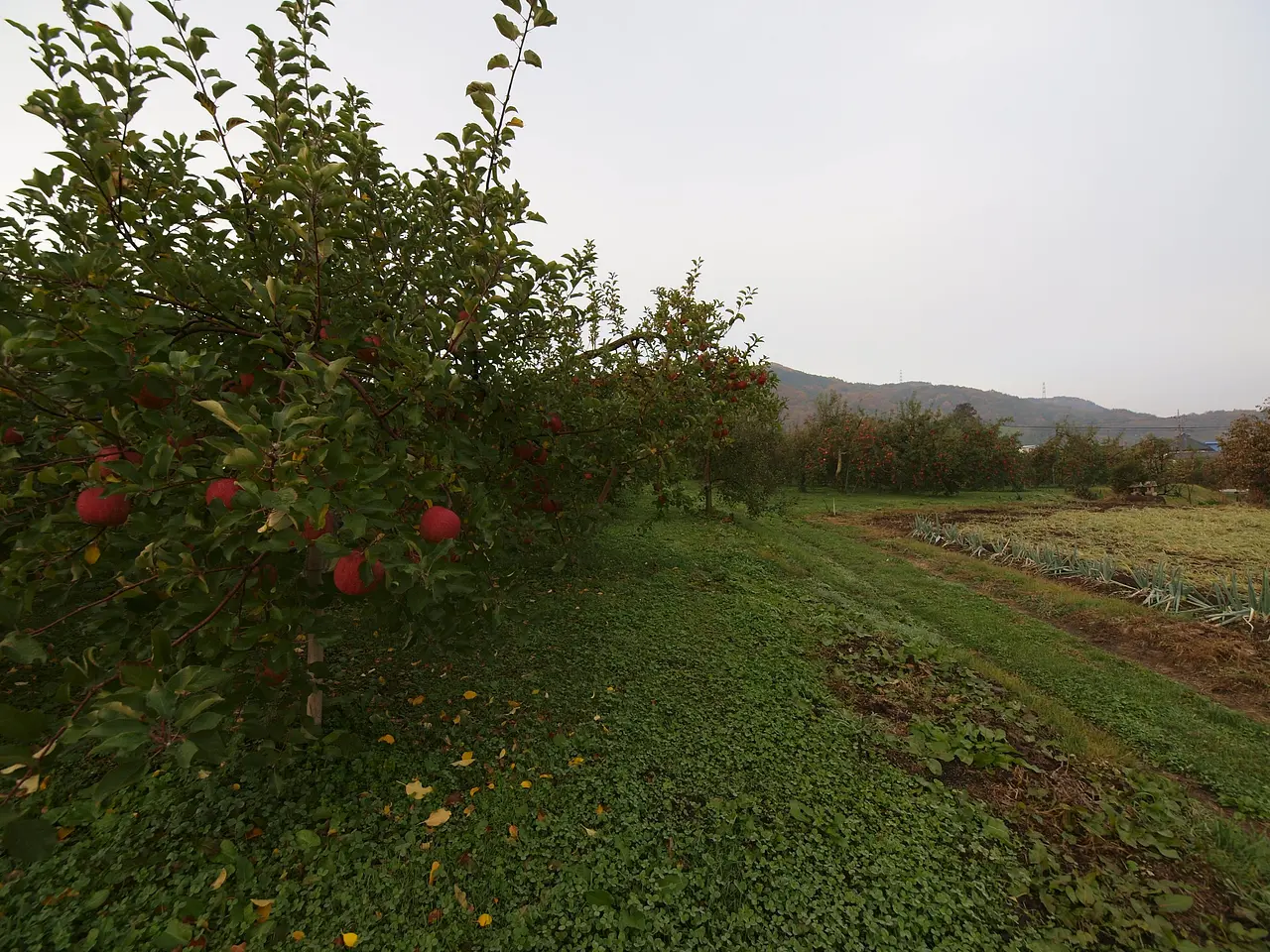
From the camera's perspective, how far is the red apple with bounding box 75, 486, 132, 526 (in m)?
1.59

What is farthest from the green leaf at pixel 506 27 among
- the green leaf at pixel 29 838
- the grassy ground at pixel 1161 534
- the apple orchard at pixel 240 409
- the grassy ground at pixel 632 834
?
the grassy ground at pixel 1161 534

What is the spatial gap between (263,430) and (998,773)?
4.25m

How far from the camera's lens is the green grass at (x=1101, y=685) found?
12.6 feet

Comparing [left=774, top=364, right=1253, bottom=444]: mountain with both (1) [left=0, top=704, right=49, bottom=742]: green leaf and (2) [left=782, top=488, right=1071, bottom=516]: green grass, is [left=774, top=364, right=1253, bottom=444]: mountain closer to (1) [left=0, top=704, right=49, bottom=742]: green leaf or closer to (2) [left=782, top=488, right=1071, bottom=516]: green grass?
(2) [left=782, top=488, right=1071, bottom=516]: green grass

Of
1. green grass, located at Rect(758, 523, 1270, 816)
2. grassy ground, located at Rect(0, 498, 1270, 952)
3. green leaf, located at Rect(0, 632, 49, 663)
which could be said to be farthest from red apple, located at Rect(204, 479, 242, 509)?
green grass, located at Rect(758, 523, 1270, 816)

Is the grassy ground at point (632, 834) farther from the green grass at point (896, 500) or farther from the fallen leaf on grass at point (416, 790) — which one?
the green grass at point (896, 500)

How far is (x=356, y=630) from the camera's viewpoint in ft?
15.0

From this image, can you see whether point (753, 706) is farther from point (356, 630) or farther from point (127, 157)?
point (127, 157)

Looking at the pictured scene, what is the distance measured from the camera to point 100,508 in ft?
5.29

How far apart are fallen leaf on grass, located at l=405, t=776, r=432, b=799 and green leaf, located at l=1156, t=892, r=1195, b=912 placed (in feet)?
11.4

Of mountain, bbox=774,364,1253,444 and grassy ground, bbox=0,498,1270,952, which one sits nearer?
grassy ground, bbox=0,498,1270,952

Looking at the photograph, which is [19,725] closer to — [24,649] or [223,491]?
[24,649]

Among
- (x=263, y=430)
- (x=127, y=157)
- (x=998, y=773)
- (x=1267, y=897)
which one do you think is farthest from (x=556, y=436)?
(x=1267, y=897)


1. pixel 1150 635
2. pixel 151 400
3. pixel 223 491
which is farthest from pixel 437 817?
pixel 1150 635
